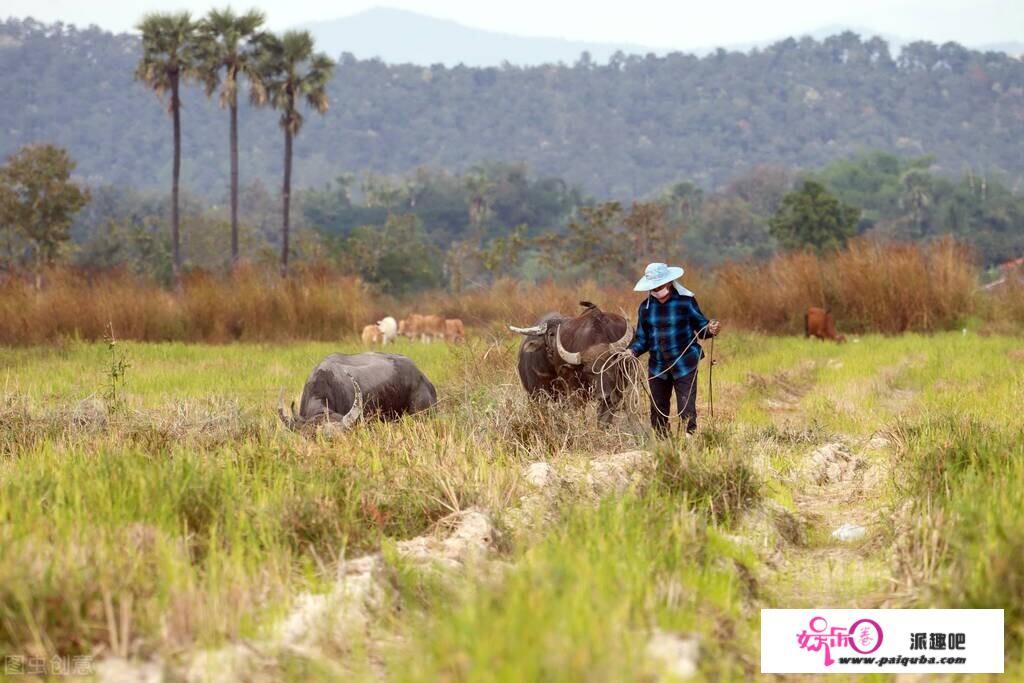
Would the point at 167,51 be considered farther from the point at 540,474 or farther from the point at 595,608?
the point at 595,608

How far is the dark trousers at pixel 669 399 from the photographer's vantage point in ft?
29.0

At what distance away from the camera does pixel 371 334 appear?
20.1 m

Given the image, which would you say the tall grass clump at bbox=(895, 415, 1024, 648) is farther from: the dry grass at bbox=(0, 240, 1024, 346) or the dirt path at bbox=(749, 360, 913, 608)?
the dry grass at bbox=(0, 240, 1024, 346)

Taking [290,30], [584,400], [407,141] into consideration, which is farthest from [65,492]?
[407,141]

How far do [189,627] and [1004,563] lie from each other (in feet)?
10.2

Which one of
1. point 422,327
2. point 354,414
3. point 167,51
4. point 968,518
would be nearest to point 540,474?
point 354,414

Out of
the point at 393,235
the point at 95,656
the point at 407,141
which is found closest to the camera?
the point at 95,656

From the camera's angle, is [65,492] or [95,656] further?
[65,492]

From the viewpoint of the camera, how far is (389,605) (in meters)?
4.66

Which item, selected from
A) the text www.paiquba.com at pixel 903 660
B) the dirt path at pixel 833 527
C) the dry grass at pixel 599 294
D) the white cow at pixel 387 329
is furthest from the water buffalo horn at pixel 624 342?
the white cow at pixel 387 329

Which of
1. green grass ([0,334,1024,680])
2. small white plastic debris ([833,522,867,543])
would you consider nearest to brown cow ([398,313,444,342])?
green grass ([0,334,1024,680])

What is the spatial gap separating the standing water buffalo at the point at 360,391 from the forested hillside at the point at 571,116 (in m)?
114

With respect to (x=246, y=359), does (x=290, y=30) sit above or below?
above

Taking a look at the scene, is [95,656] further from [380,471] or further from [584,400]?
[584,400]
